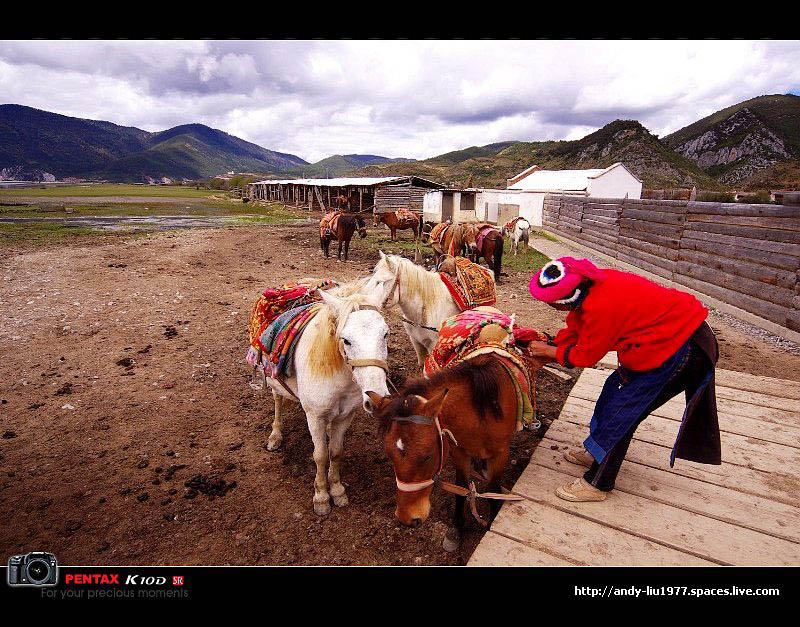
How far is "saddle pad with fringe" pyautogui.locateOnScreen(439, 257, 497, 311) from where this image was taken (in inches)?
183

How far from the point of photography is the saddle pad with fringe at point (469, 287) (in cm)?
465

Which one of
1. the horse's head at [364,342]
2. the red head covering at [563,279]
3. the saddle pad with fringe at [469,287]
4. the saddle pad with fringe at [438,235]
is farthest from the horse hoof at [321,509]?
the saddle pad with fringe at [438,235]

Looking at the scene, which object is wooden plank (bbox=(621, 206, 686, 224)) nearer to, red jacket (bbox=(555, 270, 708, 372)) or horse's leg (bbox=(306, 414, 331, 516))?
red jacket (bbox=(555, 270, 708, 372))

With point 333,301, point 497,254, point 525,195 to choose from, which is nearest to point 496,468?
point 333,301

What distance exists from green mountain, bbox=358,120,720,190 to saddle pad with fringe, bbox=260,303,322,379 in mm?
56389

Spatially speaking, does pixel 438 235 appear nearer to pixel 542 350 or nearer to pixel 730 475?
pixel 542 350

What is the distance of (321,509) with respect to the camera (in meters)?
3.23

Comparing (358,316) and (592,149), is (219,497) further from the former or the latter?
(592,149)

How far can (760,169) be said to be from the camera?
224ft

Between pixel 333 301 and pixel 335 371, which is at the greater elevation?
pixel 333 301

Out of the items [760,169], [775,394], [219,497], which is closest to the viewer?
[219,497]

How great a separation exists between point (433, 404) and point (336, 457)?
1.70 m
